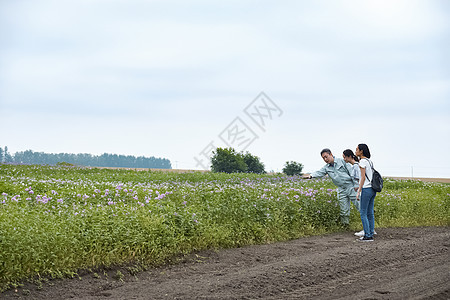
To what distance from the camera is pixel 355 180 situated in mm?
10250

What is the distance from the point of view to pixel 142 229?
723 centimetres

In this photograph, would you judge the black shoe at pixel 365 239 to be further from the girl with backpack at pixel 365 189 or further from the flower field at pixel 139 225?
the flower field at pixel 139 225

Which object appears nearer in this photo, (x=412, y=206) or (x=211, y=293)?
(x=211, y=293)

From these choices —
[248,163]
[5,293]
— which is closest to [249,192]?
[5,293]

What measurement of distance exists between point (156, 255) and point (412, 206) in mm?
9326

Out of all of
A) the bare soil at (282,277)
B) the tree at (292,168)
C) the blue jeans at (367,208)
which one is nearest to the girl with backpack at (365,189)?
the blue jeans at (367,208)

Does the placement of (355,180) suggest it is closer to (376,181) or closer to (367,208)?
(367,208)

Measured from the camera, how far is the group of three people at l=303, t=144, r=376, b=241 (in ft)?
30.2

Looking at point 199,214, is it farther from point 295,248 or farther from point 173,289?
point 173,289

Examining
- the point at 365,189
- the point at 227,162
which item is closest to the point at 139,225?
the point at 365,189

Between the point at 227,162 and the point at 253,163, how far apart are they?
2.80 meters

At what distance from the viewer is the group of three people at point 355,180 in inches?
362

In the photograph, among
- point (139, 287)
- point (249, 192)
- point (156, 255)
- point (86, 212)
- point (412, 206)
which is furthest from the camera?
point (412, 206)

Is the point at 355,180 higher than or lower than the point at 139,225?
higher
